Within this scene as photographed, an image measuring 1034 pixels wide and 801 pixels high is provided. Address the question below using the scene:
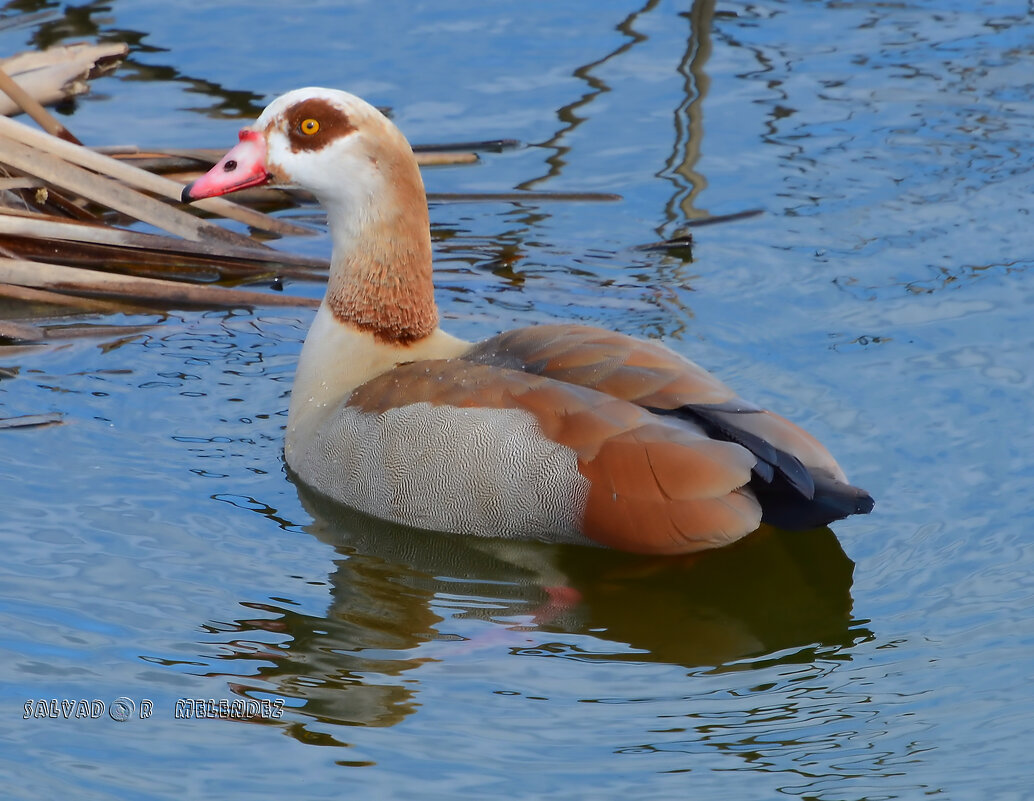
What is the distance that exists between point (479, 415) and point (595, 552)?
65 cm

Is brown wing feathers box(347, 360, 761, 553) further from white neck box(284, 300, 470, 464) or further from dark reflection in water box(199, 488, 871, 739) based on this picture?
white neck box(284, 300, 470, 464)

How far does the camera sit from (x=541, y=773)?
4273 mm

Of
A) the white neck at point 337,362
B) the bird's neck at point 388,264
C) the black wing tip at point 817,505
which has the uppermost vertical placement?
the bird's neck at point 388,264

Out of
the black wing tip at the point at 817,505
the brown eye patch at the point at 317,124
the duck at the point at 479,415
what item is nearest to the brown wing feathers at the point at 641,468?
the duck at the point at 479,415

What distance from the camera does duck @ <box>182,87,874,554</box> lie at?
5.16 m

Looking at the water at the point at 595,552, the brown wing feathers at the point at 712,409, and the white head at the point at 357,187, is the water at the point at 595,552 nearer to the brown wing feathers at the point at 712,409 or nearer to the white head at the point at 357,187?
the brown wing feathers at the point at 712,409

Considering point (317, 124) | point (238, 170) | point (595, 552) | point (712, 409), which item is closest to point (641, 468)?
point (712, 409)

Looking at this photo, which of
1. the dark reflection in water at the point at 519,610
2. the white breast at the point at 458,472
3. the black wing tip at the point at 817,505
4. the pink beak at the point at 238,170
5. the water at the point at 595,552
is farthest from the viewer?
the pink beak at the point at 238,170

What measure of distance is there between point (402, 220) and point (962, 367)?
2.45m

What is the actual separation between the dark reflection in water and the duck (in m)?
0.12

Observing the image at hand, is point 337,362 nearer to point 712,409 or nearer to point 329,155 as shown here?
point 329,155

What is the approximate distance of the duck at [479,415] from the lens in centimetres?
516

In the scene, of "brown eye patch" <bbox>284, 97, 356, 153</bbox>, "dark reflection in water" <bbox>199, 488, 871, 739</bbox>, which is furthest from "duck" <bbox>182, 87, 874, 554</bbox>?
"dark reflection in water" <bbox>199, 488, 871, 739</bbox>

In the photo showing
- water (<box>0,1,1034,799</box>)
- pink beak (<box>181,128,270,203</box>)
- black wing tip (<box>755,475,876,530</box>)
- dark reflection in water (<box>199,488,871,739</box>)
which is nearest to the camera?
water (<box>0,1,1034,799</box>)
